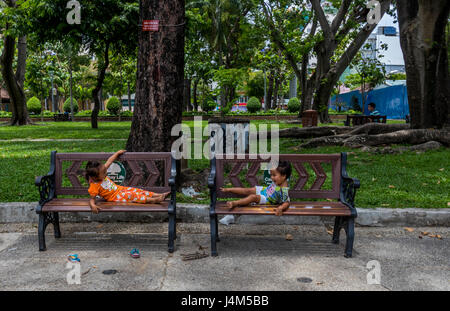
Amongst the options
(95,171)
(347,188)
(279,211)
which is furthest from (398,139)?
(95,171)

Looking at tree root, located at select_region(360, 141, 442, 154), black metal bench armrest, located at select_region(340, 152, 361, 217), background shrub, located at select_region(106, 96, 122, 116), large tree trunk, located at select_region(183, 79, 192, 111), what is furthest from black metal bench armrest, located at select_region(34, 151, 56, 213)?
large tree trunk, located at select_region(183, 79, 192, 111)

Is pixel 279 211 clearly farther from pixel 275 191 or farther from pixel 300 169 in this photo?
pixel 300 169

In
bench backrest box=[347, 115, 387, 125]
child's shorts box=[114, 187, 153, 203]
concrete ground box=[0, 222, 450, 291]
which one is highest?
bench backrest box=[347, 115, 387, 125]

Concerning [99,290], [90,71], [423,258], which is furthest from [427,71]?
[90,71]

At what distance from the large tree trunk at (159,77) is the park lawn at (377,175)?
997mm

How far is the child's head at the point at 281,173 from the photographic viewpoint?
4227mm

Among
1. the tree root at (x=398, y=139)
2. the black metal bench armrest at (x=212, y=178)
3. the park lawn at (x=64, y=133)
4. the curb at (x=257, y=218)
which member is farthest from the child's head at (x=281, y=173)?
the park lawn at (x=64, y=133)

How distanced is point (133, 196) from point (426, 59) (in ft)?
30.6

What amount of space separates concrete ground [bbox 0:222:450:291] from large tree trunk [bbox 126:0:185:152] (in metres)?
1.36

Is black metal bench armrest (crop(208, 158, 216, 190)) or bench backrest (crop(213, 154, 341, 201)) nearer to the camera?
black metal bench armrest (crop(208, 158, 216, 190))

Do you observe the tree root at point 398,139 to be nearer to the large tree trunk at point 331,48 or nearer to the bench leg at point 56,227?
the large tree trunk at point 331,48

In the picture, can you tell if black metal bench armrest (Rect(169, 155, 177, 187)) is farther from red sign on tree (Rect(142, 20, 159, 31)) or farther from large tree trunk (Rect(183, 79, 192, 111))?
large tree trunk (Rect(183, 79, 192, 111))

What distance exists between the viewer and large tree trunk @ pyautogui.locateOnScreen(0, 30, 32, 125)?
76.3 ft

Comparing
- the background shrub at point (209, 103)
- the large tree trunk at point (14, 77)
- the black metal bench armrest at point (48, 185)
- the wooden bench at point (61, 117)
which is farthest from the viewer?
the wooden bench at point (61, 117)
